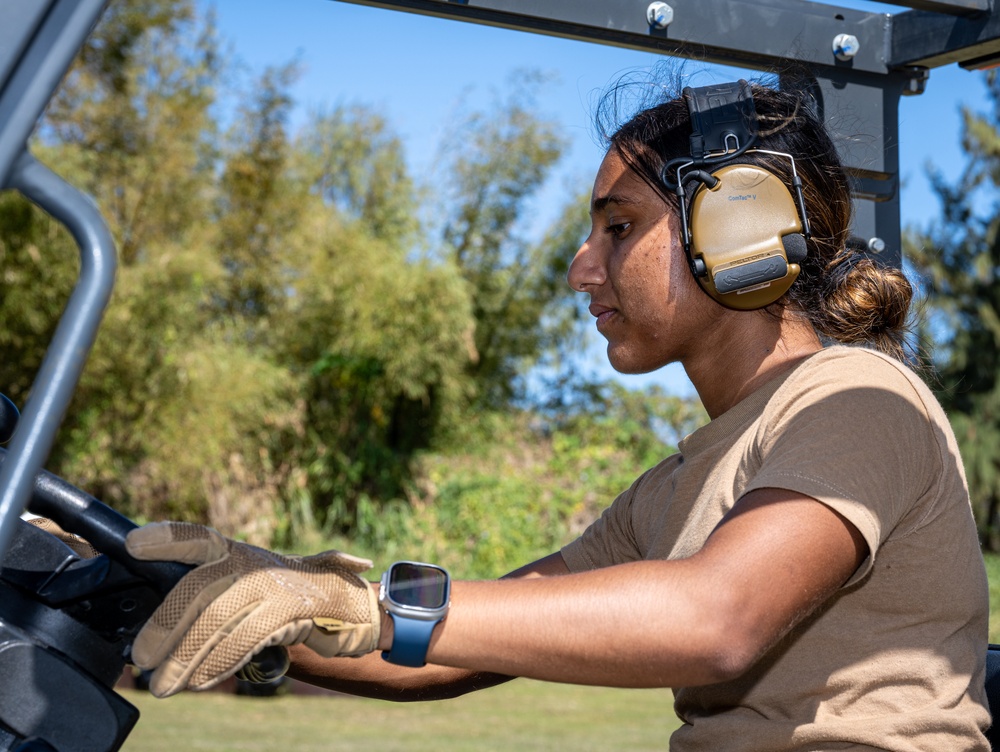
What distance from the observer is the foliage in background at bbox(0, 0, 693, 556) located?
782cm

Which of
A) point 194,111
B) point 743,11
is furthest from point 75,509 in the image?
point 194,111

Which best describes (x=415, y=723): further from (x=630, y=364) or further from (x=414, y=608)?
(x=414, y=608)

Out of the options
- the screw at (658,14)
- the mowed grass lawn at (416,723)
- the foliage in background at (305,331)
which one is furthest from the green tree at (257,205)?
the screw at (658,14)

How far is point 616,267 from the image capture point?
1.54 meters

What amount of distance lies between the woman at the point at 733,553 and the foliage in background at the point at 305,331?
6550 millimetres

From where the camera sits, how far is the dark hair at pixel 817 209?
156cm

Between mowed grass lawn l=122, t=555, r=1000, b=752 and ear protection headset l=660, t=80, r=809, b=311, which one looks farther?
mowed grass lawn l=122, t=555, r=1000, b=752

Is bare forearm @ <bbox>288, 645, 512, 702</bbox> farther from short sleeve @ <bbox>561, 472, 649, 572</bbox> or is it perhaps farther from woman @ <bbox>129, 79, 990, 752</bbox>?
short sleeve @ <bbox>561, 472, 649, 572</bbox>

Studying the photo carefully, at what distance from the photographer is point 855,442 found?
111 cm

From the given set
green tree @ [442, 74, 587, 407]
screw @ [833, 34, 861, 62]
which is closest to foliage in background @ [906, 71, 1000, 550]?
green tree @ [442, 74, 587, 407]

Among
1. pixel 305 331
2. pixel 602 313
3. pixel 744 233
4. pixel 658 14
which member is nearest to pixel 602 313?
pixel 602 313

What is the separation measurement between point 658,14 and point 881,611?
97 cm

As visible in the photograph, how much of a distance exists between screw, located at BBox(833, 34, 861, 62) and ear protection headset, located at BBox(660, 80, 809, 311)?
0.46 m

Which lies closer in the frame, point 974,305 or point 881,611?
point 881,611
